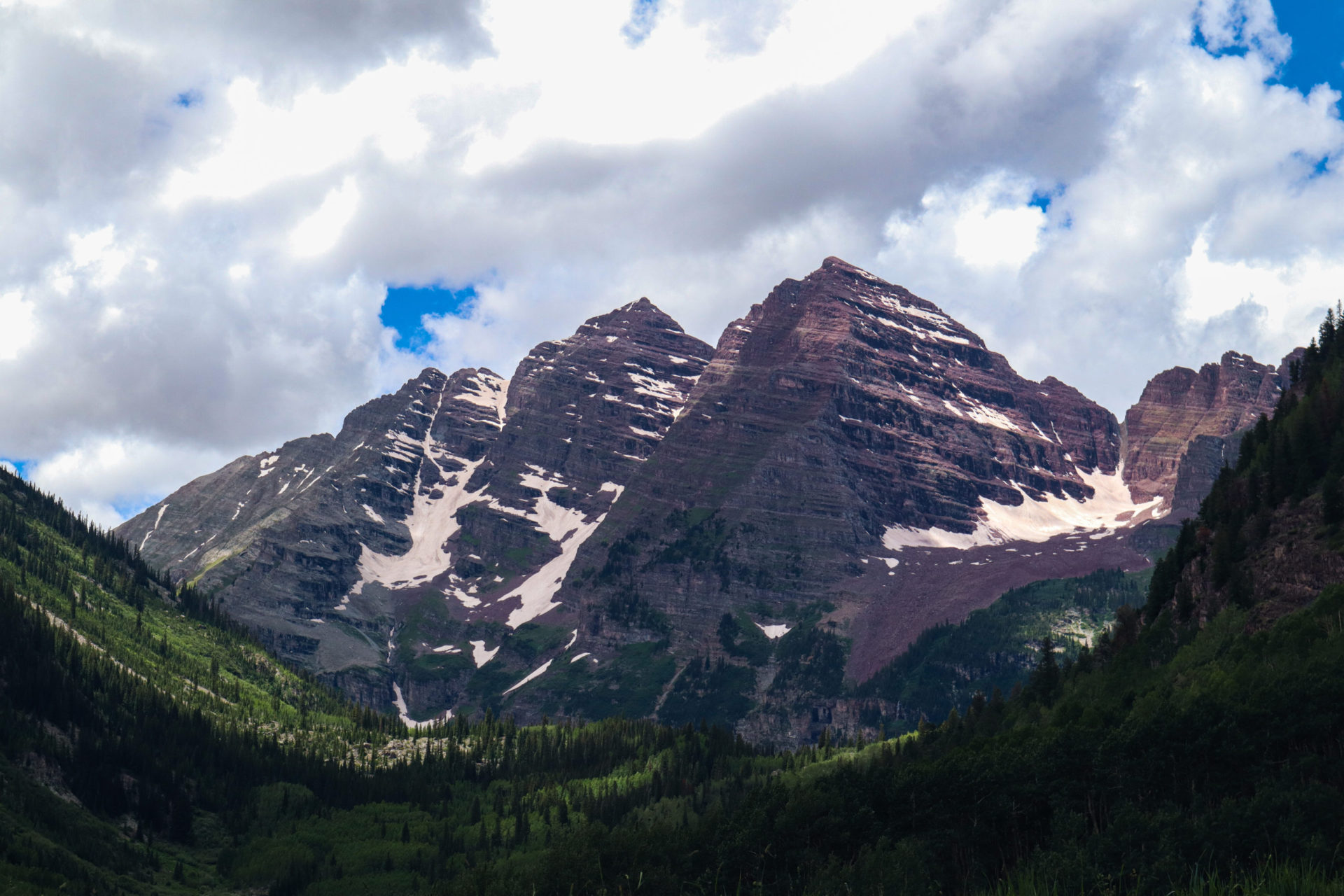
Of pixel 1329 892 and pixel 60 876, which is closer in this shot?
pixel 1329 892

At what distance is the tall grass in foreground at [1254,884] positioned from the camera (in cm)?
7550

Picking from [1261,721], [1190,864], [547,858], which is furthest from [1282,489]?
[547,858]

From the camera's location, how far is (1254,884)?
87.8m

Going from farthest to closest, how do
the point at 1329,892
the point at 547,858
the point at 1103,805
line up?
the point at 547,858 < the point at 1103,805 < the point at 1329,892

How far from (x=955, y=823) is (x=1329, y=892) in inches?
2907

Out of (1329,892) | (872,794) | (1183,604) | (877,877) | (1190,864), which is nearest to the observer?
(1329,892)

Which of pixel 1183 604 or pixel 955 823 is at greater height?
pixel 1183 604

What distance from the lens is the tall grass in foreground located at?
75.5 m

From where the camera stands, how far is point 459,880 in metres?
185

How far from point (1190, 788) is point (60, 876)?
142920 mm

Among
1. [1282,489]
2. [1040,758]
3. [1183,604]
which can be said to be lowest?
[1040,758]

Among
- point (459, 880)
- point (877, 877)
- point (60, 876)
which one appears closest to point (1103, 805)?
point (877, 877)

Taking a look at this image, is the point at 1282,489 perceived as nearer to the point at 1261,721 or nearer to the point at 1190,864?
the point at 1261,721

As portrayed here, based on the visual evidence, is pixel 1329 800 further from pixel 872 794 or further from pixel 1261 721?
pixel 872 794
